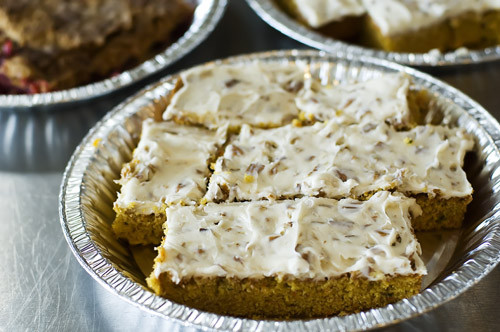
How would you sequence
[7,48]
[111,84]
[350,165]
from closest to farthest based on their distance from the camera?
[350,165], [111,84], [7,48]

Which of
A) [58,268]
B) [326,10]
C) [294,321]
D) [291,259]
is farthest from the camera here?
[326,10]

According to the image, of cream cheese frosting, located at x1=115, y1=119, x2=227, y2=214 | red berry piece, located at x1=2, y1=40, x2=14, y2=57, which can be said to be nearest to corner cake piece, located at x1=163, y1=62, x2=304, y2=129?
cream cheese frosting, located at x1=115, y1=119, x2=227, y2=214

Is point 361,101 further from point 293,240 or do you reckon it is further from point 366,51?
point 293,240

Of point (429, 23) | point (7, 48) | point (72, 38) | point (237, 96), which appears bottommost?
point (7, 48)

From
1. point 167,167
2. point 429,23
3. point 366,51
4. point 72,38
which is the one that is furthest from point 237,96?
point 429,23

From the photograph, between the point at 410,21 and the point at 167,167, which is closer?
the point at 167,167

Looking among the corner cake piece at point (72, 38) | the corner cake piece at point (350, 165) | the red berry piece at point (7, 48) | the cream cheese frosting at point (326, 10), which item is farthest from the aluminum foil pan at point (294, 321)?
the red berry piece at point (7, 48)

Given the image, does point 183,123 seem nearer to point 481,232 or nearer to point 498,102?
point 481,232
